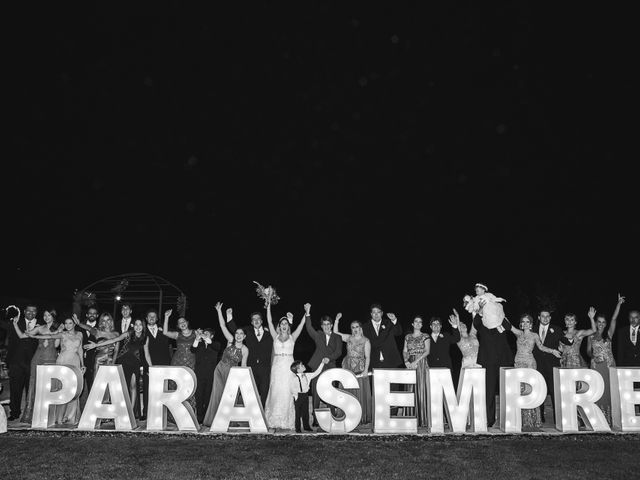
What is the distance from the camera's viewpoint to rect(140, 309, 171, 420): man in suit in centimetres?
1109

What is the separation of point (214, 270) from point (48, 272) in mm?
13307

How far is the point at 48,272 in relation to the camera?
3450 centimetres

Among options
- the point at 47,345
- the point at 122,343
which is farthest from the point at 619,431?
the point at 47,345

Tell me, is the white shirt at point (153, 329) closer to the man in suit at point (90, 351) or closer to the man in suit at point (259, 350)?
the man in suit at point (90, 351)

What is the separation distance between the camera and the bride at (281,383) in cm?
1030

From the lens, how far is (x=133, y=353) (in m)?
10.9

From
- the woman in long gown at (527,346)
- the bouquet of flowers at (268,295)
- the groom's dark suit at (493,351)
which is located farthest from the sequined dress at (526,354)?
→ the bouquet of flowers at (268,295)

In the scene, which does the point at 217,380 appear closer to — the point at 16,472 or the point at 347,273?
the point at 16,472

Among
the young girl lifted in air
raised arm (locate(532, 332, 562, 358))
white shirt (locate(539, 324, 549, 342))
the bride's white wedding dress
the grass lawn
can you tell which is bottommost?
the grass lawn

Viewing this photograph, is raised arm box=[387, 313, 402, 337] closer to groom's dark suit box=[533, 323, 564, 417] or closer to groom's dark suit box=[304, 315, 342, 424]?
groom's dark suit box=[304, 315, 342, 424]

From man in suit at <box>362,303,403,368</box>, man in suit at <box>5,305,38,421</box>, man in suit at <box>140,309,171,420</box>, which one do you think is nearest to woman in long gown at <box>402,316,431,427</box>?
man in suit at <box>362,303,403,368</box>

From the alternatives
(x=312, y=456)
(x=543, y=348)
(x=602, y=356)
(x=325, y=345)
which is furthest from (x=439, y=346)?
(x=312, y=456)

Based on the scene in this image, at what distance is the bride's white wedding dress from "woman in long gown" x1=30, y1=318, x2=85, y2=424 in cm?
360

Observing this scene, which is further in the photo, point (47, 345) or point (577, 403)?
point (47, 345)
